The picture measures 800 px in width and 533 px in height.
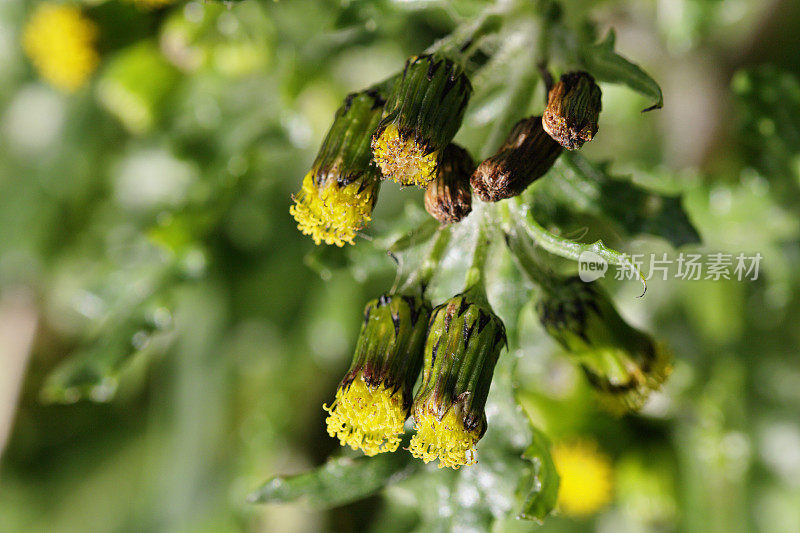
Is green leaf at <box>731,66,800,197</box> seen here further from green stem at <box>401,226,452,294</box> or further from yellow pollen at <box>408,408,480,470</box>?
yellow pollen at <box>408,408,480,470</box>

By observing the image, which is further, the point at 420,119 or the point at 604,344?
the point at 604,344

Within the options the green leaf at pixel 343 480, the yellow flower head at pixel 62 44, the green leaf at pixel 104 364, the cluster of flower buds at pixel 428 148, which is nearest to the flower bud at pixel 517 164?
the cluster of flower buds at pixel 428 148

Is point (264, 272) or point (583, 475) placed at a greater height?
point (264, 272)

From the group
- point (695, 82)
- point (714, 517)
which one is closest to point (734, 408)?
point (714, 517)

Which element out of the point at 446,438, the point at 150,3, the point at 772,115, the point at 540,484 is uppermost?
the point at 150,3

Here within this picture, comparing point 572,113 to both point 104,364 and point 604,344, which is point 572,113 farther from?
point 104,364

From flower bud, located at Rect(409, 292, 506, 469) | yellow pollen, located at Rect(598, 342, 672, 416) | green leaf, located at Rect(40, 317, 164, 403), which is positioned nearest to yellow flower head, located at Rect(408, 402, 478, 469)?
flower bud, located at Rect(409, 292, 506, 469)

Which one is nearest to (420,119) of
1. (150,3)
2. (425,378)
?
(425,378)

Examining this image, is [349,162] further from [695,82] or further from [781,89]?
[695,82]
